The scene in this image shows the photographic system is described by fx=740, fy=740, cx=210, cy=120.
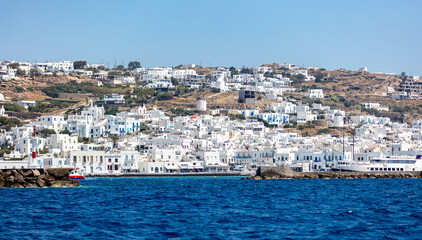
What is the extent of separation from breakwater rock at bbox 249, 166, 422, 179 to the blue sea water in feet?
83.1

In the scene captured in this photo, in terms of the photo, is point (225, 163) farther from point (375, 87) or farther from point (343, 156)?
point (375, 87)

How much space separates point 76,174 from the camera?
82.3m

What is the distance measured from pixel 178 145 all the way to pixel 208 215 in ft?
208

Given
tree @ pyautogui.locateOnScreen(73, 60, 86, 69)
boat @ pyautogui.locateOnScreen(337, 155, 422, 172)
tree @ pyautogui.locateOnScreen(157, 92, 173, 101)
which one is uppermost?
tree @ pyautogui.locateOnScreen(73, 60, 86, 69)

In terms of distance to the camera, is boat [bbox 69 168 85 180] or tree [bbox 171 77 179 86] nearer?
boat [bbox 69 168 85 180]

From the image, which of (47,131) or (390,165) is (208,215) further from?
(47,131)

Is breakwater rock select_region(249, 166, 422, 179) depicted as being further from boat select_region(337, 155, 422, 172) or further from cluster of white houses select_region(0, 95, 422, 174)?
cluster of white houses select_region(0, 95, 422, 174)

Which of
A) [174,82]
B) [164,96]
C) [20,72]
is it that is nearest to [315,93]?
[174,82]

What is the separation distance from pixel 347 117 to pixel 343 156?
53286 mm

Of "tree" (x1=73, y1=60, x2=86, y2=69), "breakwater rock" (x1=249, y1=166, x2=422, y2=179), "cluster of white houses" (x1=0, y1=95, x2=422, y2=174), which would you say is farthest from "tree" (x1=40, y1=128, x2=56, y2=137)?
"tree" (x1=73, y1=60, x2=86, y2=69)

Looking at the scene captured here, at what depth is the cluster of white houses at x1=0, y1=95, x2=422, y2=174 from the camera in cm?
8999

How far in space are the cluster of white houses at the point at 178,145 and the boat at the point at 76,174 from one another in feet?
Result: 5.49

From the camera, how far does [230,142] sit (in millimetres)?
104062

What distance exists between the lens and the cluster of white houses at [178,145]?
90.0m
